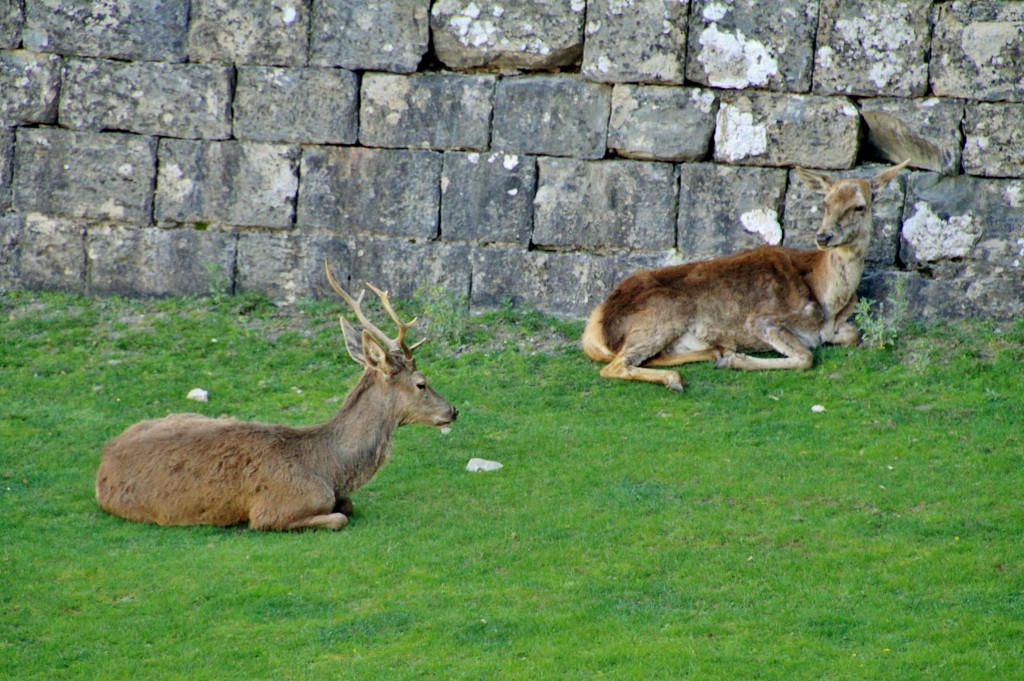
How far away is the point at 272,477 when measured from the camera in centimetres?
825

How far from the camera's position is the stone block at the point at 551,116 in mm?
12188

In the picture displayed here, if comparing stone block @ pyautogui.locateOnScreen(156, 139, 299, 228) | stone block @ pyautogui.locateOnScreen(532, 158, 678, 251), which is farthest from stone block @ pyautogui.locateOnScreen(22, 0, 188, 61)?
stone block @ pyautogui.locateOnScreen(532, 158, 678, 251)

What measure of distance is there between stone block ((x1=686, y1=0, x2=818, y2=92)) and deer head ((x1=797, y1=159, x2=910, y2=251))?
1.04 m

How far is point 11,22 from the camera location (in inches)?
506

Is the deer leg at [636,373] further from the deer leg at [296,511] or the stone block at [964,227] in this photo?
the deer leg at [296,511]

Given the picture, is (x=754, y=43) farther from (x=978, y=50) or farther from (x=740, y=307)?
(x=740, y=307)

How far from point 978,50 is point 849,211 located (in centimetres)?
172

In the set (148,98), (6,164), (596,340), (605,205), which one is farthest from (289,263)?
(596,340)

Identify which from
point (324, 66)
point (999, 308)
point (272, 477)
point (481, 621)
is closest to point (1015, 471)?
point (999, 308)

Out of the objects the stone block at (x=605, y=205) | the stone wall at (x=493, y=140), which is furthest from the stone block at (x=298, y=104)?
the stone block at (x=605, y=205)

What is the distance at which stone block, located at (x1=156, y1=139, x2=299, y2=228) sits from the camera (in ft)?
41.6

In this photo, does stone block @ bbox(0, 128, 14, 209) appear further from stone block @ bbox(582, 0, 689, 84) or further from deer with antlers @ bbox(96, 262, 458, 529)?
stone block @ bbox(582, 0, 689, 84)

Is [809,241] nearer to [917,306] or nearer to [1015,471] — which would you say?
[917,306]

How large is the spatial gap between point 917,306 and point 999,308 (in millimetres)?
638
